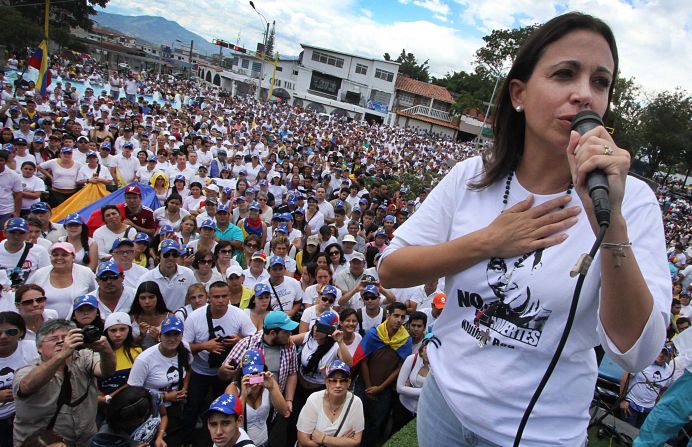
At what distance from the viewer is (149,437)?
414 centimetres

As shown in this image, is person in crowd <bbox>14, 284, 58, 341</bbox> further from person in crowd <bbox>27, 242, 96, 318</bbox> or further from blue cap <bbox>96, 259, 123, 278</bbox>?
blue cap <bbox>96, 259, 123, 278</bbox>

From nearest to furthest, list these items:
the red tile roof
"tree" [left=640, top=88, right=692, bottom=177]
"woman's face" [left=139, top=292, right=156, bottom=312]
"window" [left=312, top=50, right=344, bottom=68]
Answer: "woman's face" [left=139, top=292, right=156, bottom=312] < "tree" [left=640, top=88, right=692, bottom=177] < the red tile roof < "window" [left=312, top=50, right=344, bottom=68]

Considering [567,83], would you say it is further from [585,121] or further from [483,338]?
[483,338]

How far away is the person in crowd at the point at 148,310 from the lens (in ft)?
16.6

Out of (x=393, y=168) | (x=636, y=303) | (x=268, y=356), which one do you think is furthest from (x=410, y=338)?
(x=393, y=168)

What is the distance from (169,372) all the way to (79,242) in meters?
2.74

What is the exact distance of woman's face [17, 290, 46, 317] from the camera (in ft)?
14.8

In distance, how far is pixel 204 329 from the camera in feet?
17.1

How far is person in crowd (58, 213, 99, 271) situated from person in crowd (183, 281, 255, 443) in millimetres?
2026

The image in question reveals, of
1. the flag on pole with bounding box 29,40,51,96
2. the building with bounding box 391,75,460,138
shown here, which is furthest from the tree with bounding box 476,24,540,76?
the flag on pole with bounding box 29,40,51,96

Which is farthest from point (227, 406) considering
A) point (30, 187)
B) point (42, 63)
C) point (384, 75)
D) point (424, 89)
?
point (424, 89)

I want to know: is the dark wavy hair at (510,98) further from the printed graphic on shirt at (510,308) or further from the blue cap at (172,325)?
the blue cap at (172,325)

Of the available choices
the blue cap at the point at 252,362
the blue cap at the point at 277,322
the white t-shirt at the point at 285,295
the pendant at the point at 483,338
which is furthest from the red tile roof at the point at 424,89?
the pendant at the point at 483,338

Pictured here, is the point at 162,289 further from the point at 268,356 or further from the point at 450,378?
the point at 450,378
